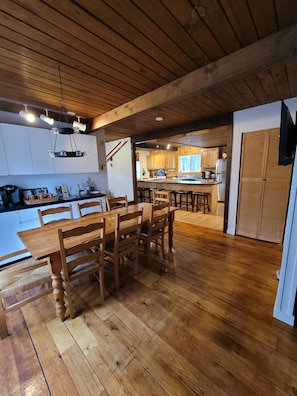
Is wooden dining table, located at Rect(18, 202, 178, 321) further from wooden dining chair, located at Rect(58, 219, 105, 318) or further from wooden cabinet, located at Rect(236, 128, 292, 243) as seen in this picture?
wooden cabinet, located at Rect(236, 128, 292, 243)

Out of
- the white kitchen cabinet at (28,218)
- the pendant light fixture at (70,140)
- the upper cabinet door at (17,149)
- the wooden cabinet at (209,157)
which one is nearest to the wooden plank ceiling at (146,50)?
the pendant light fixture at (70,140)

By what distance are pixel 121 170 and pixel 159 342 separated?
4.95 m

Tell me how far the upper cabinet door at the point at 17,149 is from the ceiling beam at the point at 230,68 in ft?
6.51

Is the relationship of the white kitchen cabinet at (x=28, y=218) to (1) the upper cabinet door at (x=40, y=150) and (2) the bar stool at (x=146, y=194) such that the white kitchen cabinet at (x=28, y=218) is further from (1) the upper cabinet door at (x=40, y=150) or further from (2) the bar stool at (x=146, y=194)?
(2) the bar stool at (x=146, y=194)

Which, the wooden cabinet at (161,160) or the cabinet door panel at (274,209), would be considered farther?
the wooden cabinet at (161,160)

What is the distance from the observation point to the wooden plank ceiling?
1158 millimetres

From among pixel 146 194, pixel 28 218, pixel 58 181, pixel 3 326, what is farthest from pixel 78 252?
pixel 146 194

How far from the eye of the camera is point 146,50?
155 cm

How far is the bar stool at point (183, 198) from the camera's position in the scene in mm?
5348

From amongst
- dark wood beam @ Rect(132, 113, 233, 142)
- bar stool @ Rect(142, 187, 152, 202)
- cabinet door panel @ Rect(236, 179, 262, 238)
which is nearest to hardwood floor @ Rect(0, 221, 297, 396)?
cabinet door panel @ Rect(236, 179, 262, 238)

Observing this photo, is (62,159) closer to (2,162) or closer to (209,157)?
(2,162)

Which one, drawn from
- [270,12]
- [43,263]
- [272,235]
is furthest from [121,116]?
[272,235]

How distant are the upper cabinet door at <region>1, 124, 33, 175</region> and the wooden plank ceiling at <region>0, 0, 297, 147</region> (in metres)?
0.45

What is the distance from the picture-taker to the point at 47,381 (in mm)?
1172
